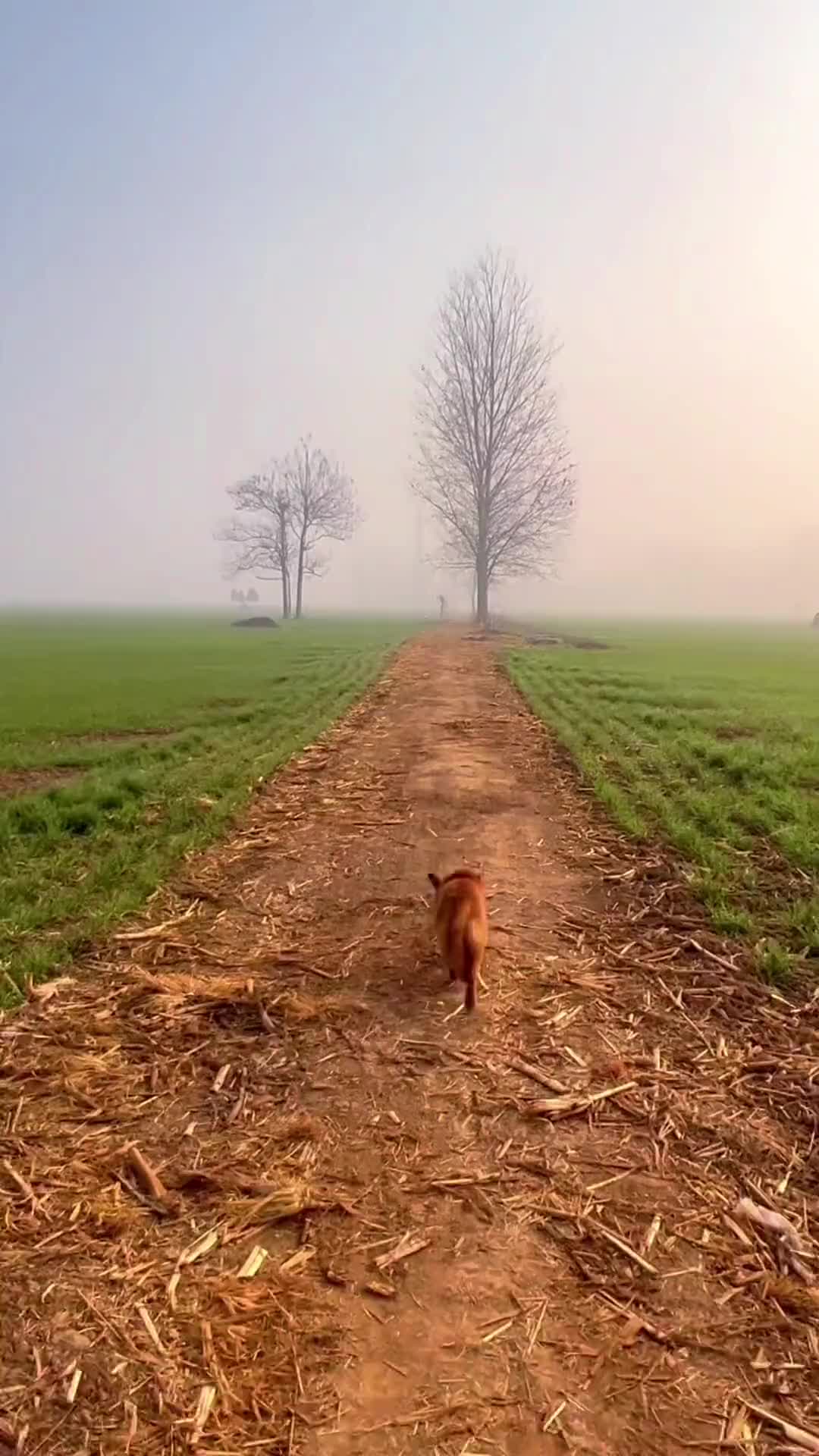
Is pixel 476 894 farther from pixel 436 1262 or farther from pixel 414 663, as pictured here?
pixel 414 663

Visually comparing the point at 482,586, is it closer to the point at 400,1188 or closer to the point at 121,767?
the point at 121,767

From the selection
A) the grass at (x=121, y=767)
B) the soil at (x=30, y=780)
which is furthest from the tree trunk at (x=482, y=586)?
the soil at (x=30, y=780)

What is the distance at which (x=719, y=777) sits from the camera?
32.1ft

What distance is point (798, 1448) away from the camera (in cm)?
233

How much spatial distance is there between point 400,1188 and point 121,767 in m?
8.88

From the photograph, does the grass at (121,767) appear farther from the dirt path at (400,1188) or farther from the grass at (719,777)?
the grass at (719,777)

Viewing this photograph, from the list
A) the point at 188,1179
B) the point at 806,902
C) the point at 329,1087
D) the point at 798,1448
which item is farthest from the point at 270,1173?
the point at 806,902

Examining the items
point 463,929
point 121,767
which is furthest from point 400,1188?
point 121,767

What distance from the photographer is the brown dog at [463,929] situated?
475 cm

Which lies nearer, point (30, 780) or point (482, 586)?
point (30, 780)

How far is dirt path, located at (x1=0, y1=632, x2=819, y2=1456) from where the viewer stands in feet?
8.04

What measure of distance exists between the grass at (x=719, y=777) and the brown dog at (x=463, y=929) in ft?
6.32

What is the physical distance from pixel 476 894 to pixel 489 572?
4458 cm

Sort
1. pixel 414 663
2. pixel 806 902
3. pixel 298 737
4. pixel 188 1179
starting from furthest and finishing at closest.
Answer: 1. pixel 414 663
2. pixel 298 737
3. pixel 806 902
4. pixel 188 1179
